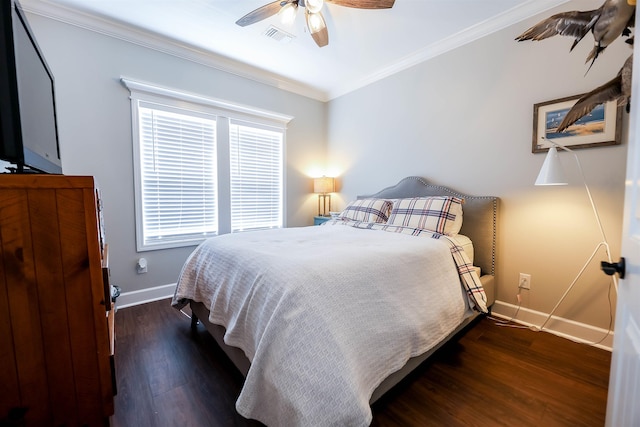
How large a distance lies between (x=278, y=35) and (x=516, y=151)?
96.9 inches

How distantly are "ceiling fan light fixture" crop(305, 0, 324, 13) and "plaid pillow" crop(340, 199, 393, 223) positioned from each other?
1.79 metres

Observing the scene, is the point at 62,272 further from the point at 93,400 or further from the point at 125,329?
the point at 125,329

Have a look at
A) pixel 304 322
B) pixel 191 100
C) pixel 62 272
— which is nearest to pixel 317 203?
pixel 191 100

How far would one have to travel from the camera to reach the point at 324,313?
1.03 m

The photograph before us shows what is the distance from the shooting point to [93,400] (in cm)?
85

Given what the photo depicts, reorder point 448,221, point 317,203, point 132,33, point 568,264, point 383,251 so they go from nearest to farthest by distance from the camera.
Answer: point 383,251 < point 568,264 < point 448,221 < point 132,33 < point 317,203

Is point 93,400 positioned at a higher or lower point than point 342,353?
lower

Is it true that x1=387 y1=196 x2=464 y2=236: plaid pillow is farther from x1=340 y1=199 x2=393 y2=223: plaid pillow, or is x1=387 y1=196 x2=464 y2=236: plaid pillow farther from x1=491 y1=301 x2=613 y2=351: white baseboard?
x1=491 y1=301 x2=613 y2=351: white baseboard

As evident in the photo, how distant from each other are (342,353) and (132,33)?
10.9 ft

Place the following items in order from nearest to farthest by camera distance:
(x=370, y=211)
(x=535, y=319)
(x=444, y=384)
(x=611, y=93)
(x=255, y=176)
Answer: (x=611, y=93) → (x=444, y=384) → (x=535, y=319) → (x=370, y=211) → (x=255, y=176)

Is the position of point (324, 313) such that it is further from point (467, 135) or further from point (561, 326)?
point (467, 135)

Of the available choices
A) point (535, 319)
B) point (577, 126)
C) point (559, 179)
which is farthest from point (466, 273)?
point (577, 126)

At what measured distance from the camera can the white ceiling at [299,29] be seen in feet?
6.99

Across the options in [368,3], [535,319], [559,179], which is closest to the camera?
[559,179]
